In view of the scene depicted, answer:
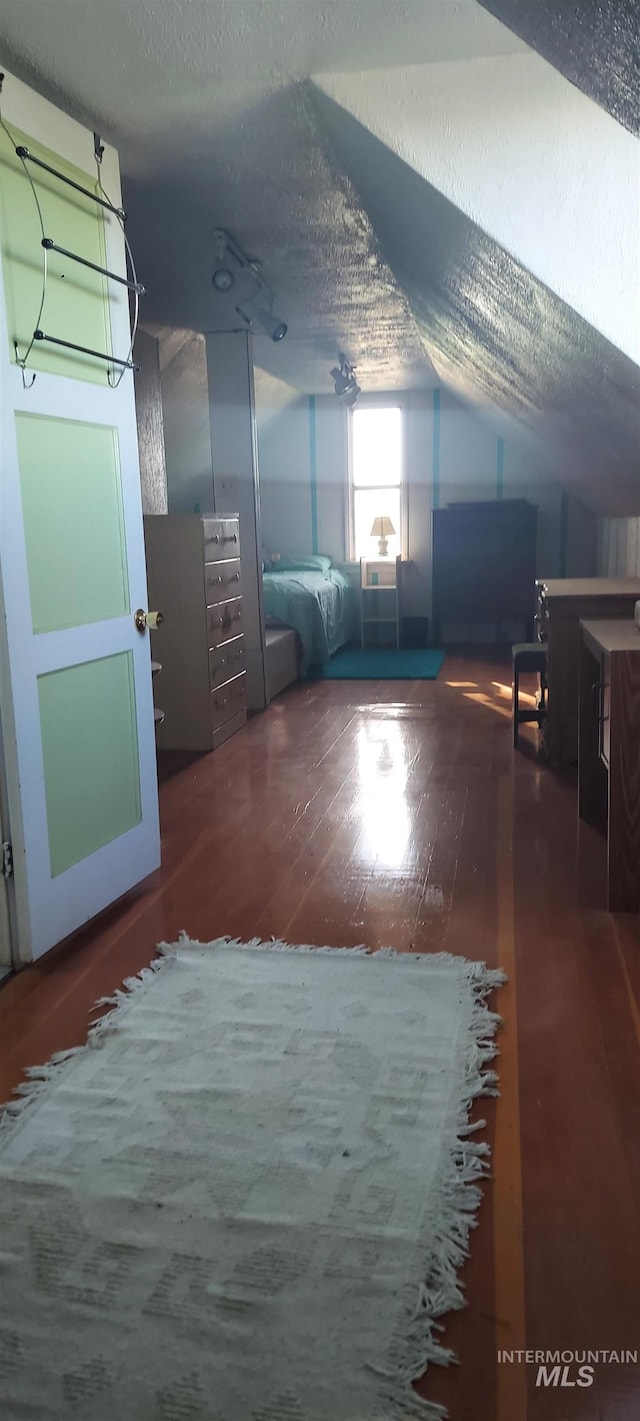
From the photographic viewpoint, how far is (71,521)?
2639 mm

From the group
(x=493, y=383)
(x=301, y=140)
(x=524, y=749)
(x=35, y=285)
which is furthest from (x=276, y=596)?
(x=35, y=285)

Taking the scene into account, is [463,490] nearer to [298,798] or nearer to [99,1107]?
[298,798]

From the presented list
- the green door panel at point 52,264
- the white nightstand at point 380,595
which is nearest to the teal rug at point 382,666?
the white nightstand at point 380,595

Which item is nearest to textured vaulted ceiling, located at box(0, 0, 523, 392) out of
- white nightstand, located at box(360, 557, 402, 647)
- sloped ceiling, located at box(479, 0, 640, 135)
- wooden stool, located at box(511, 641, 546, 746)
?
sloped ceiling, located at box(479, 0, 640, 135)

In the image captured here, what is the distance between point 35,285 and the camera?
8.04ft

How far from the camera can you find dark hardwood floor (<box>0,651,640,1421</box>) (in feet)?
4.58

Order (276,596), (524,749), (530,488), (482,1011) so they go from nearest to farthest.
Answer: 1. (482,1011)
2. (524,749)
3. (276,596)
4. (530,488)

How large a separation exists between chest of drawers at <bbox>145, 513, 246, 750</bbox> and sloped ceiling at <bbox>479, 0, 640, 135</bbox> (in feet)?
10.7

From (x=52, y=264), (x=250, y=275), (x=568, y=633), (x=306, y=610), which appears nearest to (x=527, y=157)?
(x=52, y=264)

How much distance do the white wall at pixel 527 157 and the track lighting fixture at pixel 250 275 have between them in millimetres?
1525

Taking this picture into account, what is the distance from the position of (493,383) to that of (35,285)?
11.9ft

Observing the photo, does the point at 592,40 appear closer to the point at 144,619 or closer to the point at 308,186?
the point at 144,619

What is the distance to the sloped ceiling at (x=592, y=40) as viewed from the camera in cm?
141

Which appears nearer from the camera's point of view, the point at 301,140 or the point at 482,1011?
the point at 482,1011
